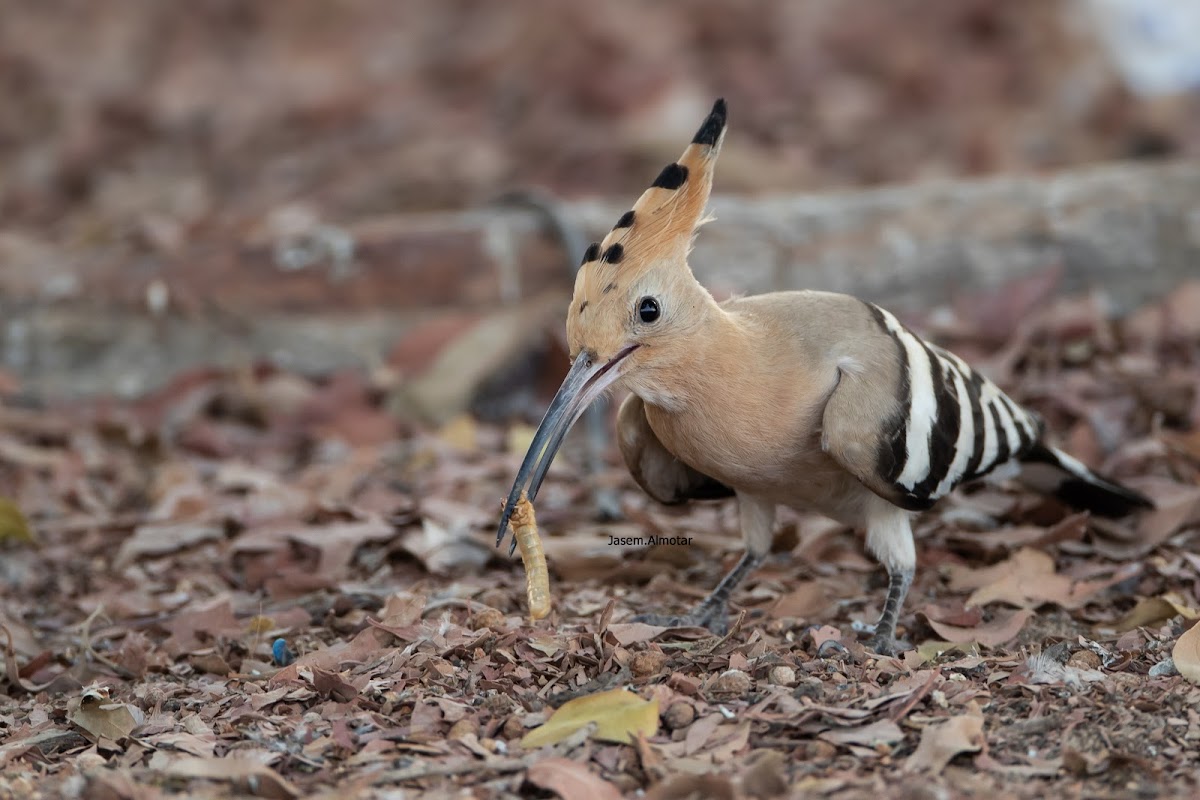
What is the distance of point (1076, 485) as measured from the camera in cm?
438

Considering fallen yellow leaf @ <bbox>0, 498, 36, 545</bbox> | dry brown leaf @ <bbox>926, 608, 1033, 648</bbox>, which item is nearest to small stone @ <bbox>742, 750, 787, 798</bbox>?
dry brown leaf @ <bbox>926, 608, 1033, 648</bbox>

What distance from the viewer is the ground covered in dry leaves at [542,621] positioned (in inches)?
110

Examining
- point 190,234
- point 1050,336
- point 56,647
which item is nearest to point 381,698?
point 56,647

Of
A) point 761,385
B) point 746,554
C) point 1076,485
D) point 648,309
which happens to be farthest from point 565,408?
point 1076,485

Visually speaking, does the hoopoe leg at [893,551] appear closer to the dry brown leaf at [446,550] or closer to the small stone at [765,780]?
the small stone at [765,780]

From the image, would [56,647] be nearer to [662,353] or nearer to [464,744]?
[464,744]

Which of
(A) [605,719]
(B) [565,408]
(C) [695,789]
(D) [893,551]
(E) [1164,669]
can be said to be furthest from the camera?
(D) [893,551]

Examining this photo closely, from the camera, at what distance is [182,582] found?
175 inches

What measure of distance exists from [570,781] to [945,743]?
755mm

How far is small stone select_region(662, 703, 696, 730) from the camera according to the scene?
2943 millimetres

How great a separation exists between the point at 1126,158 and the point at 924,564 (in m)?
4.85

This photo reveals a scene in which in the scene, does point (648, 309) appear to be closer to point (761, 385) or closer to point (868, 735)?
point (761, 385)

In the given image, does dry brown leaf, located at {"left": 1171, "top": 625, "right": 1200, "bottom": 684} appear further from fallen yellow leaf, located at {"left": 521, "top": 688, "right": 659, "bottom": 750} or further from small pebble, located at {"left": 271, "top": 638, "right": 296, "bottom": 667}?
small pebble, located at {"left": 271, "top": 638, "right": 296, "bottom": 667}

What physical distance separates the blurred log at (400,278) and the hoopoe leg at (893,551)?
97.4 inches
